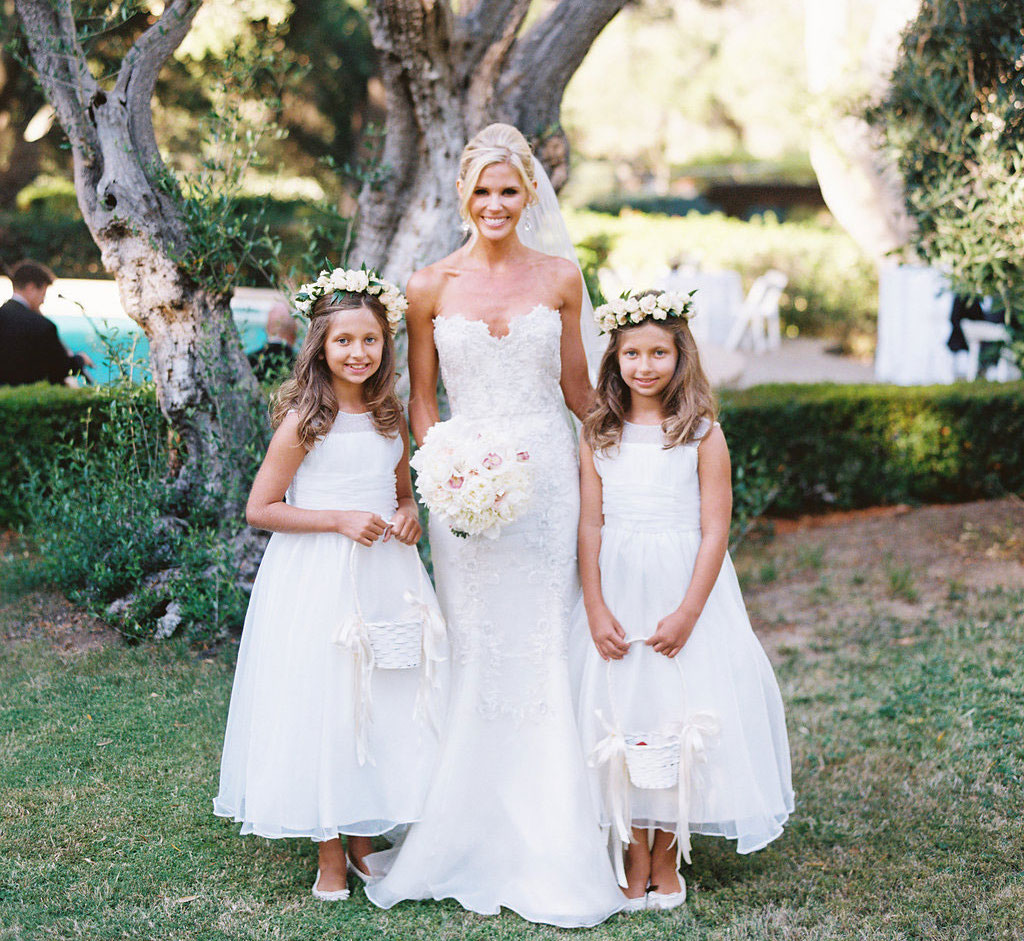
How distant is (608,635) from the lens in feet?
11.5

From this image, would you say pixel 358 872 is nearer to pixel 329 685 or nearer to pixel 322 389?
pixel 329 685

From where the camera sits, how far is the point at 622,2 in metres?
6.50

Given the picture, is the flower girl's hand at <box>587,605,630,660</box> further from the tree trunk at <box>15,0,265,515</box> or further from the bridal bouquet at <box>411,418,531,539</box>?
the tree trunk at <box>15,0,265,515</box>

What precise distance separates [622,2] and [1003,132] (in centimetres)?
238

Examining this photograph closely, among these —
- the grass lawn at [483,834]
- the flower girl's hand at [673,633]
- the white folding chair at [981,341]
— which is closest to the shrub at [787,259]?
the white folding chair at [981,341]

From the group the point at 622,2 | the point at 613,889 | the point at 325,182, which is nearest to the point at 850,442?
the point at 622,2

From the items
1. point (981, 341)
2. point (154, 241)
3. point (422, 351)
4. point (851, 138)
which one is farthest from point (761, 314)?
point (422, 351)

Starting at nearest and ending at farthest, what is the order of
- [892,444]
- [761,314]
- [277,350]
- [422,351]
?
[422,351] → [277,350] → [892,444] → [761,314]

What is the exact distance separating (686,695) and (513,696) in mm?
570

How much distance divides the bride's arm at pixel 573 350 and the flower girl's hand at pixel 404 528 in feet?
2.37

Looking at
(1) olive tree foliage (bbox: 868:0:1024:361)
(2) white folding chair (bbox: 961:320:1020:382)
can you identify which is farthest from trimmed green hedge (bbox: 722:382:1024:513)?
(2) white folding chair (bbox: 961:320:1020:382)

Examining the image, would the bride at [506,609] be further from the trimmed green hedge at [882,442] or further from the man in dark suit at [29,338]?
the man in dark suit at [29,338]

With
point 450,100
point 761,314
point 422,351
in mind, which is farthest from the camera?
point 761,314

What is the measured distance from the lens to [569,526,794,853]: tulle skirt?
137 inches
